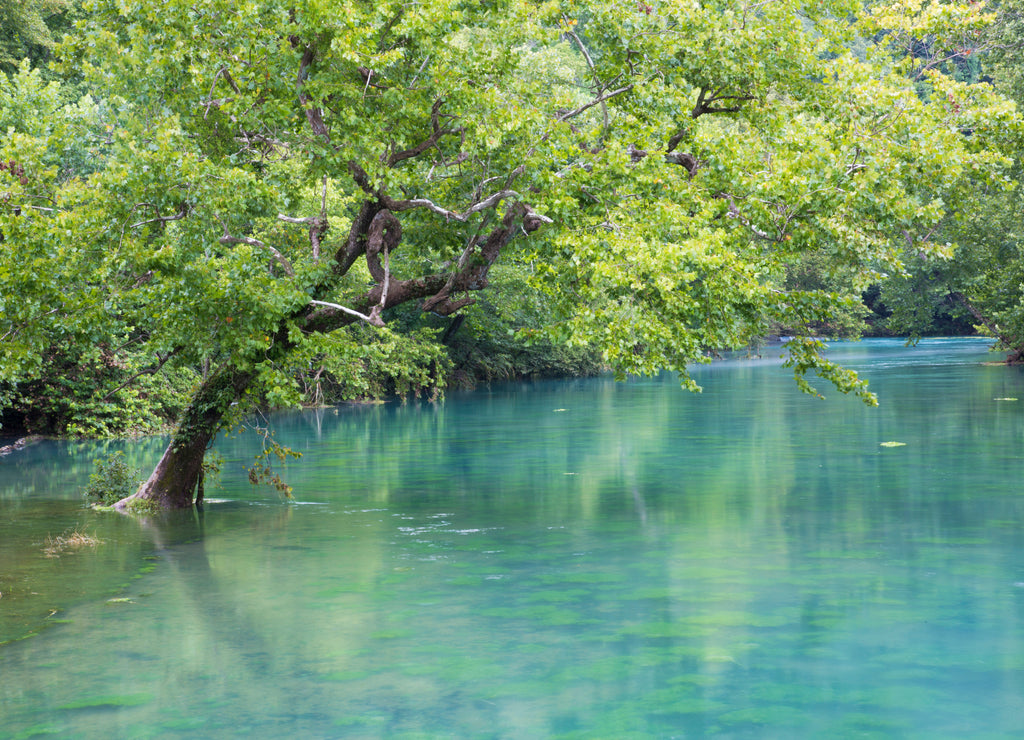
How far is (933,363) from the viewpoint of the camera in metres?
71.1

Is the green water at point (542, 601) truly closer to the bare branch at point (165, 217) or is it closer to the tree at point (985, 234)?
the bare branch at point (165, 217)

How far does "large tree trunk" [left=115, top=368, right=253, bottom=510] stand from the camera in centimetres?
2038

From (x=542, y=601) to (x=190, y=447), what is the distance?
8.98 m

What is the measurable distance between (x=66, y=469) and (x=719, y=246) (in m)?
21.0

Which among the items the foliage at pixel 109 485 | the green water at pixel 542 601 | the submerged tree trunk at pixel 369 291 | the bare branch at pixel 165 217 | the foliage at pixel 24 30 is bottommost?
the green water at pixel 542 601

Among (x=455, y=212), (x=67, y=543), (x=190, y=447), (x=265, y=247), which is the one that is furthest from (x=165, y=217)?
(x=67, y=543)

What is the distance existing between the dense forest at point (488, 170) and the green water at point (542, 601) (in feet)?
9.60

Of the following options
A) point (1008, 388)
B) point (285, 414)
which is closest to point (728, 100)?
point (285, 414)

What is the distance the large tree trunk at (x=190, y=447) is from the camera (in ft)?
66.8

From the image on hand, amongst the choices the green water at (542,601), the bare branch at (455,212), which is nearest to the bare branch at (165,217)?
the bare branch at (455,212)

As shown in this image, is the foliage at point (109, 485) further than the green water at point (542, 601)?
Yes

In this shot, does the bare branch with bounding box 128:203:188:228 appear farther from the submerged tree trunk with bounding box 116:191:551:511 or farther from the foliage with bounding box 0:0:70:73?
the foliage with bounding box 0:0:70:73

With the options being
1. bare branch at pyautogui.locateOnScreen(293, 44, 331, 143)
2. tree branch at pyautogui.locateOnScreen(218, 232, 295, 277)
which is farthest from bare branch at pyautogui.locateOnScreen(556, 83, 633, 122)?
tree branch at pyautogui.locateOnScreen(218, 232, 295, 277)

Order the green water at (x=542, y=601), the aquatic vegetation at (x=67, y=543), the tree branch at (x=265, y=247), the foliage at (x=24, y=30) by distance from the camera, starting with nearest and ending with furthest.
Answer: the green water at (x=542, y=601), the tree branch at (x=265, y=247), the aquatic vegetation at (x=67, y=543), the foliage at (x=24, y=30)
